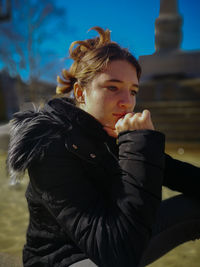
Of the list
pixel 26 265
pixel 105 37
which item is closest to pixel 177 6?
pixel 105 37

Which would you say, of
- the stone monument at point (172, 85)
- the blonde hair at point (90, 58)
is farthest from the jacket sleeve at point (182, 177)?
the stone monument at point (172, 85)

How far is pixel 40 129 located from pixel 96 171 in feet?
0.94

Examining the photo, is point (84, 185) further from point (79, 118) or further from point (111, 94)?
point (111, 94)

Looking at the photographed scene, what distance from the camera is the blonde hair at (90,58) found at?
1.21 m

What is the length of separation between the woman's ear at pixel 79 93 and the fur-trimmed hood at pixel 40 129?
0.09 meters

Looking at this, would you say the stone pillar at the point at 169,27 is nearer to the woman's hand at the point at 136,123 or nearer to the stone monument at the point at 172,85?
the stone monument at the point at 172,85

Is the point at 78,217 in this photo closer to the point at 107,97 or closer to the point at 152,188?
the point at 152,188

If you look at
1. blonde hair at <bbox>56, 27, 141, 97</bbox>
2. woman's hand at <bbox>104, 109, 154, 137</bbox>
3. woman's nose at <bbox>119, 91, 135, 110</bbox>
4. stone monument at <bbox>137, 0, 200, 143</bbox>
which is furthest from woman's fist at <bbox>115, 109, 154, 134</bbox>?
stone monument at <bbox>137, 0, 200, 143</bbox>

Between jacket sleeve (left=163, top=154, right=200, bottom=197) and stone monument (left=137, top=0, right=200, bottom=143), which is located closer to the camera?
jacket sleeve (left=163, top=154, right=200, bottom=197)

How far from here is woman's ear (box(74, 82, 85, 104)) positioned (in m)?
1.28

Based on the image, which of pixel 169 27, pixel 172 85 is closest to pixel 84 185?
pixel 172 85

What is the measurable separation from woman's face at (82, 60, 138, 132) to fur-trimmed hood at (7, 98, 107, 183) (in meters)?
0.05

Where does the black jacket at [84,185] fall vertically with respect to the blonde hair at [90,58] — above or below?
below

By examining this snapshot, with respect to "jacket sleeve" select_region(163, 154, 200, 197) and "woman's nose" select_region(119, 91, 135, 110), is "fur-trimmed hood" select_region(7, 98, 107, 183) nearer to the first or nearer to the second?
"woman's nose" select_region(119, 91, 135, 110)
